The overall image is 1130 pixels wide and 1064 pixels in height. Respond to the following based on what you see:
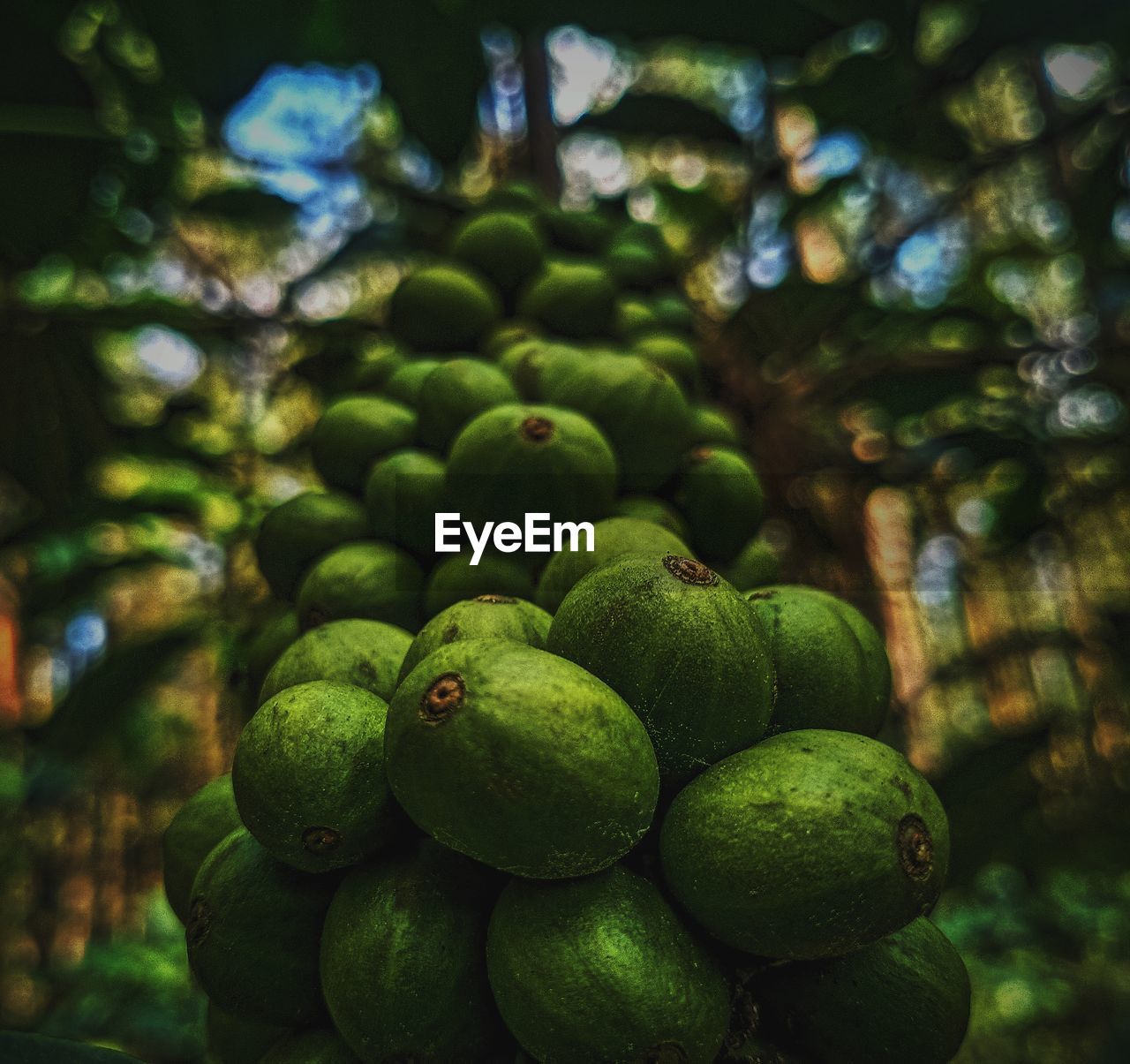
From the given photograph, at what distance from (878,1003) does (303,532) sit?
1.31m

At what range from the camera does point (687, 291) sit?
2938mm

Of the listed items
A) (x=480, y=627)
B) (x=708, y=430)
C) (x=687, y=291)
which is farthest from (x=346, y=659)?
(x=687, y=291)

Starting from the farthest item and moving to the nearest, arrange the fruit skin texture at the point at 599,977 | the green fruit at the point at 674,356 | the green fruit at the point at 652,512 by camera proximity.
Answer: the green fruit at the point at 674,356, the green fruit at the point at 652,512, the fruit skin texture at the point at 599,977

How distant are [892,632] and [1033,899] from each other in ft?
6.76

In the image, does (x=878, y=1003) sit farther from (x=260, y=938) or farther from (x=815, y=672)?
(x=260, y=938)

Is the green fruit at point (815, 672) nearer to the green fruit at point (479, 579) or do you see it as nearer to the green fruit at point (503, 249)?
the green fruit at point (479, 579)

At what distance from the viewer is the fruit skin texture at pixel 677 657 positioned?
100 cm

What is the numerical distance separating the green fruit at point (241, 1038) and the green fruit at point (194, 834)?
0.58ft

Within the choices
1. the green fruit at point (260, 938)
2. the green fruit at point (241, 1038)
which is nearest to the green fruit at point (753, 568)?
the green fruit at point (260, 938)

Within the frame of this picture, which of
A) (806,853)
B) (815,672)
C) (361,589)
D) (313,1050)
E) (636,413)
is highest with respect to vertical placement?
(636,413)

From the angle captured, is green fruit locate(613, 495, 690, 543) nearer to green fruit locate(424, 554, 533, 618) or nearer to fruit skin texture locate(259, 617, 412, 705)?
green fruit locate(424, 554, 533, 618)

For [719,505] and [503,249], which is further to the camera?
[503,249]

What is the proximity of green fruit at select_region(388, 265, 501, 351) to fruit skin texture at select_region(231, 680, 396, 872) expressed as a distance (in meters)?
1.37

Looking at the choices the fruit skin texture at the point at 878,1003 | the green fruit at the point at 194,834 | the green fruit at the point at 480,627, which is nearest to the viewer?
the fruit skin texture at the point at 878,1003
